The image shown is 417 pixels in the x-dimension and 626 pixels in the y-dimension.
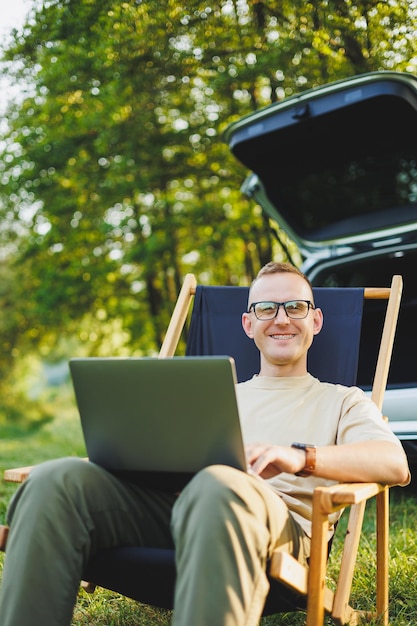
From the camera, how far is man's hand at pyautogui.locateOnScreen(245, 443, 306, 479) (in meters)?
2.04

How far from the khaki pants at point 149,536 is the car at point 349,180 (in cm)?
176

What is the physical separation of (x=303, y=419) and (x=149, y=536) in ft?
1.96

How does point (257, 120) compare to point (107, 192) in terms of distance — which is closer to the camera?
point (257, 120)

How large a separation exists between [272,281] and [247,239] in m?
6.43

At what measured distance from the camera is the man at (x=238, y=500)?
1.82m

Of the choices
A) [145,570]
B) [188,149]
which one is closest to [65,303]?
[188,149]

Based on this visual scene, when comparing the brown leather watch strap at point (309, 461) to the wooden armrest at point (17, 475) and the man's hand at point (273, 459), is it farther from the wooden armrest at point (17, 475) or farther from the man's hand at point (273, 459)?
the wooden armrest at point (17, 475)

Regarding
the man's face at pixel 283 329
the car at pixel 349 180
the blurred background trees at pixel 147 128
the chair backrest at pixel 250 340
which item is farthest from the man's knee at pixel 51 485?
the blurred background trees at pixel 147 128

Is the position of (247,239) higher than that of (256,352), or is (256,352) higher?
(247,239)

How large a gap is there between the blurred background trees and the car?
0.75 meters

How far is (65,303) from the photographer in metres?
10.2

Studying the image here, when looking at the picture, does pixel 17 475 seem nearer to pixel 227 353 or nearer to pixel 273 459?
pixel 273 459

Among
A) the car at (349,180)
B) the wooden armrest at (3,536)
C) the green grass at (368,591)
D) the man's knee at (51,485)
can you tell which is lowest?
the green grass at (368,591)

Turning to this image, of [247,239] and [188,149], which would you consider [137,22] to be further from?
[247,239]
